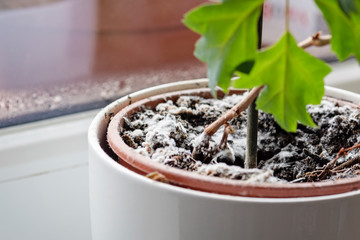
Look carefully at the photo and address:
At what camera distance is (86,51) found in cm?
149

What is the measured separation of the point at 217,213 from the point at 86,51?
107 centimetres

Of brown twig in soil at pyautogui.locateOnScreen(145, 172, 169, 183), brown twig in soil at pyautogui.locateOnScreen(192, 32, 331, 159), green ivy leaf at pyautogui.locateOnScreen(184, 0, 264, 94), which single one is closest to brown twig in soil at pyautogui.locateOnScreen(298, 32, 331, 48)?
brown twig in soil at pyautogui.locateOnScreen(192, 32, 331, 159)

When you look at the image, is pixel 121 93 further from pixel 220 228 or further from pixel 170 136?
pixel 220 228

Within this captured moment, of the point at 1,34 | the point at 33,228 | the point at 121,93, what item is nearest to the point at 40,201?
the point at 33,228

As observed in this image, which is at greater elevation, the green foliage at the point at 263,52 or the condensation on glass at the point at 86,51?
the green foliage at the point at 263,52

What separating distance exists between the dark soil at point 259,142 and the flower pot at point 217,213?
2.0 inches

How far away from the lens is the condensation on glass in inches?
46.4

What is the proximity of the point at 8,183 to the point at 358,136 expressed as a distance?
1.99ft

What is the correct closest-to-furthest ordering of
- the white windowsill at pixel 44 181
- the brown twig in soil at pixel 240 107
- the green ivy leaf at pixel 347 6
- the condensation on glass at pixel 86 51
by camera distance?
the green ivy leaf at pixel 347 6 → the brown twig in soil at pixel 240 107 → the white windowsill at pixel 44 181 → the condensation on glass at pixel 86 51

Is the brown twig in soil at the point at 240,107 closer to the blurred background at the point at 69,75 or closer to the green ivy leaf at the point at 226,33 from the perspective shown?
the green ivy leaf at the point at 226,33

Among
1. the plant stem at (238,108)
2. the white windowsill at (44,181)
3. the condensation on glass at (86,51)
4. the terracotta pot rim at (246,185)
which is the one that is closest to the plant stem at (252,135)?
the plant stem at (238,108)

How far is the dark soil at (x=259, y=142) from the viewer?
0.59 metres

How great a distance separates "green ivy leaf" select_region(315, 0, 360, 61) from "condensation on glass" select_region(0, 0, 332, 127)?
710 millimetres

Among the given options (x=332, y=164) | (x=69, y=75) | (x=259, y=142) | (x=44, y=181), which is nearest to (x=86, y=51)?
(x=69, y=75)
